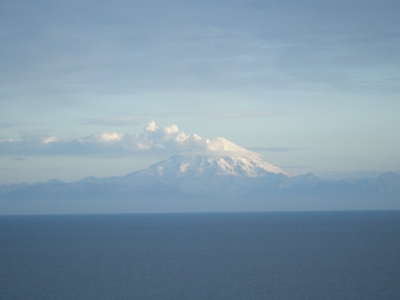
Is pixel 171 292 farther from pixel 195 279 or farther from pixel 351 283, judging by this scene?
pixel 351 283

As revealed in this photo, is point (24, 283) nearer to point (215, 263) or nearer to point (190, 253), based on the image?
point (215, 263)

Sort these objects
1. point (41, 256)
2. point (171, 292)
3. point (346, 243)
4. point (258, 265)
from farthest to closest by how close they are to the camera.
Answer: point (346, 243) < point (41, 256) < point (258, 265) < point (171, 292)

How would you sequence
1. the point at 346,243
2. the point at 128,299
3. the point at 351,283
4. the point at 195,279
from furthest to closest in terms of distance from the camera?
the point at 346,243
the point at 195,279
the point at 351,283
the point at 128,299

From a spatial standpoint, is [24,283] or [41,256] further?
[41,256]

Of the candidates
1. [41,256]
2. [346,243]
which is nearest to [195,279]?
[41,256]

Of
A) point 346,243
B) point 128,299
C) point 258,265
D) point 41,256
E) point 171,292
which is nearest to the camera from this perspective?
point 128,299

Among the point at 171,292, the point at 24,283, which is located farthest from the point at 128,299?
the point at 24,283

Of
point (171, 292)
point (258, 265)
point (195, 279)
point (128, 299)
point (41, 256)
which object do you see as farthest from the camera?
point (41, 256)

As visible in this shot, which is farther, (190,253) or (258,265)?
(190,253)
